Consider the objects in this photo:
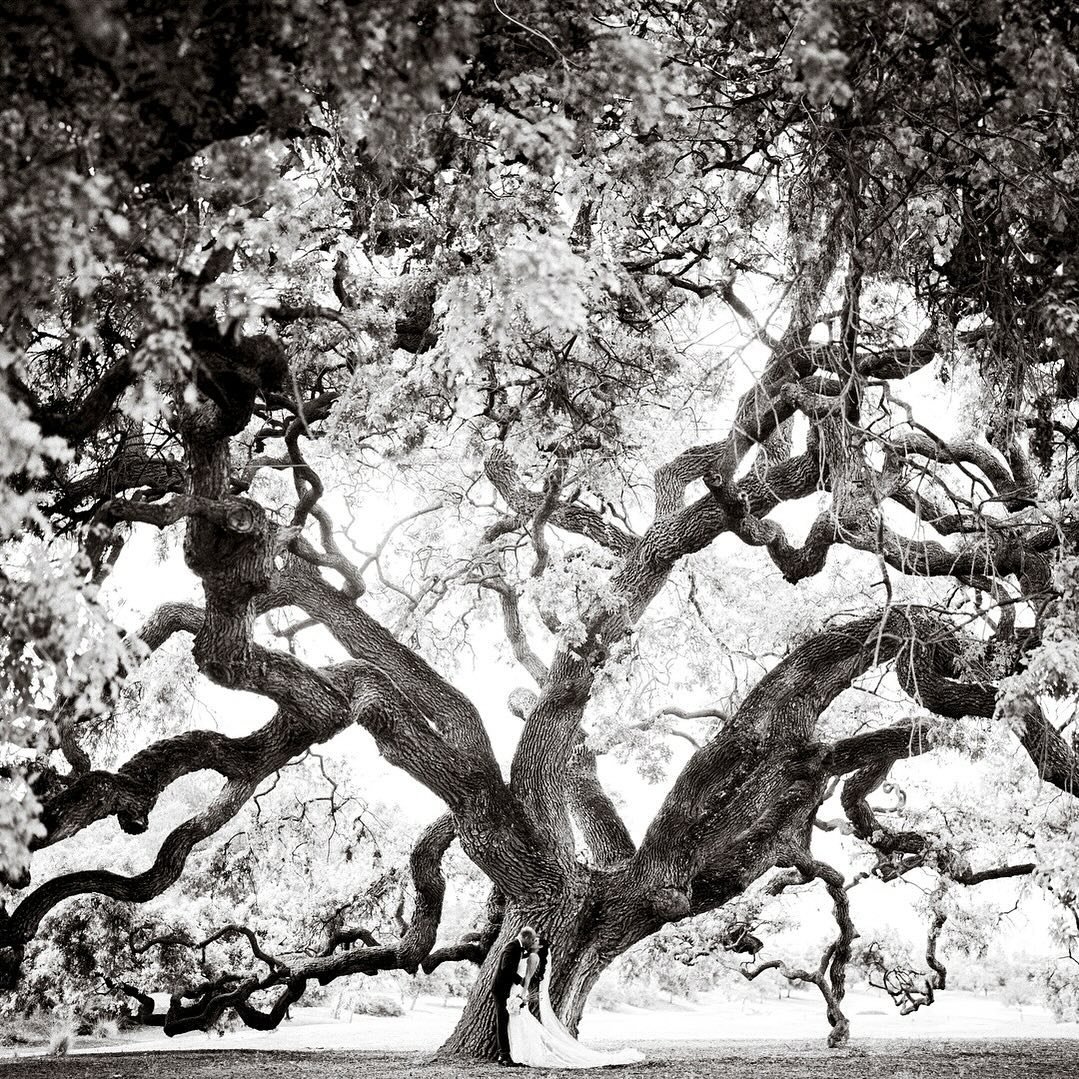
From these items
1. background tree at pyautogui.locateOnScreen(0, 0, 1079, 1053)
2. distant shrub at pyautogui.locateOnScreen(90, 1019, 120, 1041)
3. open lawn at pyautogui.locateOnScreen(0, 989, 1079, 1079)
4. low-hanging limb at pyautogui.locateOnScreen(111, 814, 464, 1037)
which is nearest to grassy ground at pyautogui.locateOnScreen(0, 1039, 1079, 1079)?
open lawn at pyautogui.locateOnScreen(0, 989, 1079, 1079)

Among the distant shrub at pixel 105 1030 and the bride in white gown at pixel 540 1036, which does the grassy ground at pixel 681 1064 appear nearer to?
the bride in white gown at pixel 540 1036

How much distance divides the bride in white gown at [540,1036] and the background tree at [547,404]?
45cm

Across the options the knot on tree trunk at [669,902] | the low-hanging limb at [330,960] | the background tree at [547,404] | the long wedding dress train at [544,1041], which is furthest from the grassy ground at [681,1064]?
the knot on tree trunk at [669,902]

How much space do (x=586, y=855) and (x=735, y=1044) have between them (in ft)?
14.1

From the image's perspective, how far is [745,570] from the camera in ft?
40.3

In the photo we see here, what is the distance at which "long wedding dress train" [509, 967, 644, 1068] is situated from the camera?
8625 mm

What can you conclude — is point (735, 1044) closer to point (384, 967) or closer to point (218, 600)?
point (384, 967)

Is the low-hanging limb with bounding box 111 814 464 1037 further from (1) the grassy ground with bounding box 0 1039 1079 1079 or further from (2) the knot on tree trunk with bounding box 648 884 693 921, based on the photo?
(2) the knot on tree trunk with bounding box 648 884 693 921

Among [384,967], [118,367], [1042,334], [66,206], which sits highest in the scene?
[118,367]

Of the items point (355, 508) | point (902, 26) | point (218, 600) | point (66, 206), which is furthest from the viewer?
point (355, 508)

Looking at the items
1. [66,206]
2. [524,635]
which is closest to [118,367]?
[66,206]

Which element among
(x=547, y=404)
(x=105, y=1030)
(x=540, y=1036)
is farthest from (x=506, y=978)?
(x=105, y=1030)

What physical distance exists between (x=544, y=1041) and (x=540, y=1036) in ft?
0.19

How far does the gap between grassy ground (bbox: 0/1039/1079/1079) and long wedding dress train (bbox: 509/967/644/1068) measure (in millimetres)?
305
